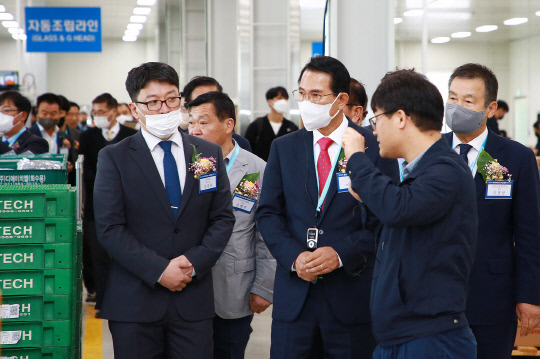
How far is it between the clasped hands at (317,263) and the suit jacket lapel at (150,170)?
53 centimetres

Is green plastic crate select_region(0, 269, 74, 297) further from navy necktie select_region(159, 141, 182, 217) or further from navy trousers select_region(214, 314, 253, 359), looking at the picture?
navy trousers select_region(214, 314, 253, 359)

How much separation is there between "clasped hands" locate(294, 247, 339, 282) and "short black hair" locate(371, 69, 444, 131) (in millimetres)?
681

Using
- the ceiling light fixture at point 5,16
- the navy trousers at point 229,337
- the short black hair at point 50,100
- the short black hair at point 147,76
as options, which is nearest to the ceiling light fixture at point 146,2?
the ceiling light fixture at point 5,16

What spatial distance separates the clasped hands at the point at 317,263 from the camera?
2752 millimetres

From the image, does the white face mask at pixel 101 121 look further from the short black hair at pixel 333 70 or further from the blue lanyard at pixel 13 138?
the short black hair at pixel 333 70

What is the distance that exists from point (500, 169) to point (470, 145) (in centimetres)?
20

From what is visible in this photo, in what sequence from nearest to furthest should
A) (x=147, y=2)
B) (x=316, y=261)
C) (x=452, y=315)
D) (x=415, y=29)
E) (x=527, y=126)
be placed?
(x=452, y=315), (x=316, y=261), (x=415, y=29), (x=527, y=126), (x=147, y=2)

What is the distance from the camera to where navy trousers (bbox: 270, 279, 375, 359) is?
283 cm

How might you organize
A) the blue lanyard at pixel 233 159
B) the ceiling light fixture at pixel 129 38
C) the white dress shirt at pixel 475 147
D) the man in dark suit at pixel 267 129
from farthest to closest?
the ceiling light fixture at pixel 129 38 < the man in dark suit at pixel 267 129 < the blue lanyard at pixel 233 159 < the white dress shirt at pixel 475 147

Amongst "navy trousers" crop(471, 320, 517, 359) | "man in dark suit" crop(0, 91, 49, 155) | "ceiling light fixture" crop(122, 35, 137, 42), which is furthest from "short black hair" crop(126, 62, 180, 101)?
"ceiling light fixture" crop(122, 35, 137, 42)

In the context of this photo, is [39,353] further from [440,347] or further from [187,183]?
[440,347]

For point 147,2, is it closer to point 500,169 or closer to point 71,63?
point 71,63

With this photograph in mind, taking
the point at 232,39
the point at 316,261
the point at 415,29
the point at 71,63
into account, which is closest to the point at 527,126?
the point at 415,29

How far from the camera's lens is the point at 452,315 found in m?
2.22
